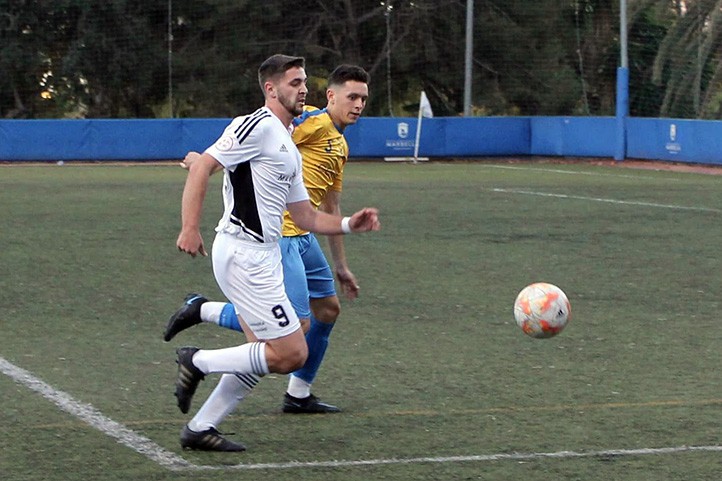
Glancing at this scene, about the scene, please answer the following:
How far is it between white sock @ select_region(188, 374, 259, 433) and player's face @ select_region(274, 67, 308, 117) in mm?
1237

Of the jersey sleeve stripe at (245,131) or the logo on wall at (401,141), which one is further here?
the logo on wall at (401,141)

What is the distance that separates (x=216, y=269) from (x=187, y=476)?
938mm

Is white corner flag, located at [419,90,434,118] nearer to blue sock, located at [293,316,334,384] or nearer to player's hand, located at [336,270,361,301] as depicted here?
player's hand, located at [336,270,361,301]

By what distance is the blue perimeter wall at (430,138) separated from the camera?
31.6m

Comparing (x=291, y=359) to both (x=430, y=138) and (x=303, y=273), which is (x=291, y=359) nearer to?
(x=303, y=273)

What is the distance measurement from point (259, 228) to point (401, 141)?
29.2 meters

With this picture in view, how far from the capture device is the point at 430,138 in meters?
35.3

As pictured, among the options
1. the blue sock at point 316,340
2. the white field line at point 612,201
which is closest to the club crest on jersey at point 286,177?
the blue sock at point 316,340

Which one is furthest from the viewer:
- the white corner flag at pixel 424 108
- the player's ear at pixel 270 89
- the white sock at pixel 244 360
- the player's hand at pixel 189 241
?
the white corner flag at pixel 424 108

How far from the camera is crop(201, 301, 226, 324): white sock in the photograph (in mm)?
6656

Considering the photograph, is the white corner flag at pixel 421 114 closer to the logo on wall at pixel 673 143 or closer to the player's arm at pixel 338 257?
the logo on wall at pixel 673 143

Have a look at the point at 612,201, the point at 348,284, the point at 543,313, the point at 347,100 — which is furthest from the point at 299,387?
the point at 612,201

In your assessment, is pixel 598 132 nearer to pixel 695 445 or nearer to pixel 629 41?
pixel 629 41

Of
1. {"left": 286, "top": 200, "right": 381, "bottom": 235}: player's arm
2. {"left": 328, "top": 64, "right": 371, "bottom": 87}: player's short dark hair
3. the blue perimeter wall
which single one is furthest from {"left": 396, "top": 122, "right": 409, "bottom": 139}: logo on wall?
{"left": 286, "top": 200, "right": 381, "bottom": 235}: player's arm
